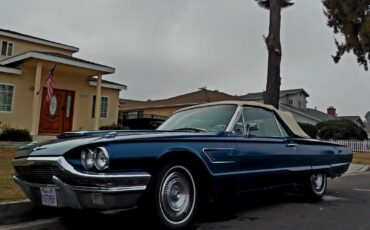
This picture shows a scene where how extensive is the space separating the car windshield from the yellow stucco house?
12.0 meters

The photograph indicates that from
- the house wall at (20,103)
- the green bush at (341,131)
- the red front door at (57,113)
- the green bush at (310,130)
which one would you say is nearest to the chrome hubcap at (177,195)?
the house wall at (20,103)

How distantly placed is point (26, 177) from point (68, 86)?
48.6 feet

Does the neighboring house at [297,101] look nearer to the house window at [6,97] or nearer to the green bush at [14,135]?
the house window at [6,97]

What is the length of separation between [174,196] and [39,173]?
4.81 feet

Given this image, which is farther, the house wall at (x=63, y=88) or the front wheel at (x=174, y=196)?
the house wall at (x=63, y=88)

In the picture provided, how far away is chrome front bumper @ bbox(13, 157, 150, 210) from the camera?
3.85 meters

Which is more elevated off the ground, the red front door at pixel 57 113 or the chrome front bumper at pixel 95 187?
the red front door at pixel 57 113

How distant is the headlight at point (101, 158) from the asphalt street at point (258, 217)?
1112 mm

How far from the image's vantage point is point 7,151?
14.1 metres

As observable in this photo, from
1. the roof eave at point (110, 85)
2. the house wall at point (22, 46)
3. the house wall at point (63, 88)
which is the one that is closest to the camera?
the house wall at point (63, 88)

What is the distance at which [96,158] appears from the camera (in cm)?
396

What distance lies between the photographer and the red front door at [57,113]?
18.0 m

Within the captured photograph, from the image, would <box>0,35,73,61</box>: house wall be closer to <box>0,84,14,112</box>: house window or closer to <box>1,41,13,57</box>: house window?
<box>1,41,13,57</box>: house window

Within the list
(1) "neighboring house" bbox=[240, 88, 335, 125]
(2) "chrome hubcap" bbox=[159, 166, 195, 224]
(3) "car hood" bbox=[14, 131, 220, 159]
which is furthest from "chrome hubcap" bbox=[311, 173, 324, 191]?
(1) "neighboring house" bbox=[240, 88, 335, 125]
